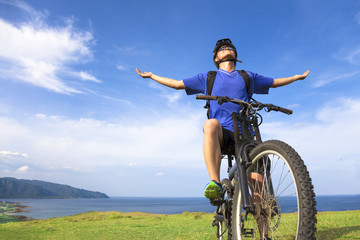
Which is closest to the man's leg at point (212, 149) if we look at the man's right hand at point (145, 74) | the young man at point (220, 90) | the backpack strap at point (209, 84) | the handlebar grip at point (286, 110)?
the young man at point (220, 90)

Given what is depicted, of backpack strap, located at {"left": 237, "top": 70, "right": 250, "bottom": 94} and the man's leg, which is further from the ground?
backpack strap, located at {"left": 237, "top": 70, "right": 250, "bottom": 94}

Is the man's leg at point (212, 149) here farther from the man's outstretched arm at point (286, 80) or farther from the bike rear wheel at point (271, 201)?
Answer: the man's outstretched arm at point (286, 80)

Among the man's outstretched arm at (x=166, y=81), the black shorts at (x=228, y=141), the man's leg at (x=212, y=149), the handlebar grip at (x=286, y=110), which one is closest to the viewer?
the handlebar grip at (x=286, y=110)

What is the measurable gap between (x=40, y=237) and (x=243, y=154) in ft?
20.6

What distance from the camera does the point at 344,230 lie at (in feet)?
15.6

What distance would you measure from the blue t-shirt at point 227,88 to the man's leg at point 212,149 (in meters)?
0.30

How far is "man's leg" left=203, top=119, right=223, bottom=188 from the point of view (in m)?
3.21

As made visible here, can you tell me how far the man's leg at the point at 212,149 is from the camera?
3209 mm

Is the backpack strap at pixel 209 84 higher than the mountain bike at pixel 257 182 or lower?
higher

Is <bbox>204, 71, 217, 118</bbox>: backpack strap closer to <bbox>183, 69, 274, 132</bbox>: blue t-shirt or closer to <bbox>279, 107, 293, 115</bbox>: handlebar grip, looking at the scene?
<bbox>183, 69, 274, 132</bbox>: blue t-shirt

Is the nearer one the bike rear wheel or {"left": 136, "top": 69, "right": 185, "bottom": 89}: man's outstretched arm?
the bike rear wheel

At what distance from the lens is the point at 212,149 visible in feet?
10.6

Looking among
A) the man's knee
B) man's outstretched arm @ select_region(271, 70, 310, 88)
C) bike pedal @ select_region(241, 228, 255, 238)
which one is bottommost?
bike pedal @ select_region(241, 228, 255, 238)

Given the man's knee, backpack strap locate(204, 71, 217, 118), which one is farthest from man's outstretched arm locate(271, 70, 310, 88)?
the man's knee
